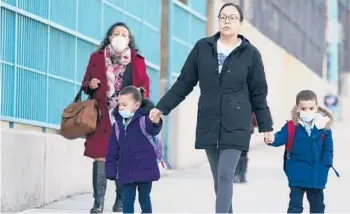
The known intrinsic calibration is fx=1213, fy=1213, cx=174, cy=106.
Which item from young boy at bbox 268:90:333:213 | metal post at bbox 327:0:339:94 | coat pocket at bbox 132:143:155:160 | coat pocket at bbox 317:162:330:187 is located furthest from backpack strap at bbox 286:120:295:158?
metal post at bbox 327:0:339:94

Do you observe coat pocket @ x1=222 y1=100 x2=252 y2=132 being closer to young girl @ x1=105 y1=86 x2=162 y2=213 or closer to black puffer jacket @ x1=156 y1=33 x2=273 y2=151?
black puffer jacket @ x1=156 y1=33 x2=273 y2=151

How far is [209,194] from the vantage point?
14.5 m

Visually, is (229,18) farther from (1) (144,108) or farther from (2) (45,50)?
(2) (45,50)

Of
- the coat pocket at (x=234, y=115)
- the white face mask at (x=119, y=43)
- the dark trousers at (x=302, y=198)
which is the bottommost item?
the dark trousers at (x=302, y=198)

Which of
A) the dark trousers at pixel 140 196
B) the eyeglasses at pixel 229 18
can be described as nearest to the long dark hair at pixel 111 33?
the dark trousers at pixel 140 196

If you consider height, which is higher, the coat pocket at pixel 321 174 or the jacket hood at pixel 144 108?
the jacket hood at pixel 144 108

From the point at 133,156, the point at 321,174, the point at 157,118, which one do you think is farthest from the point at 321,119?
the point at 133,156

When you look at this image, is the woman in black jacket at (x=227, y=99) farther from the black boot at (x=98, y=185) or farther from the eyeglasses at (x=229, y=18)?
the black boot at (x=98, y=185)

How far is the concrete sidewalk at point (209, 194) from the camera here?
12.5m

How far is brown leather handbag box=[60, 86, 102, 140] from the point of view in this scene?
11.3 meters

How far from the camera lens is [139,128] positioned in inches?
391

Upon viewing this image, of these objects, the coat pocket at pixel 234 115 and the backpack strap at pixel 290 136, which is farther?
the backpack strap at pixel 290 136

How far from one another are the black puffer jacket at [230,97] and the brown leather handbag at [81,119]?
1.94 metres

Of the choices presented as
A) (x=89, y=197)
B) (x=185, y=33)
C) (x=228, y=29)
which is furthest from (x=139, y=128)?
(x=185, y=33)
